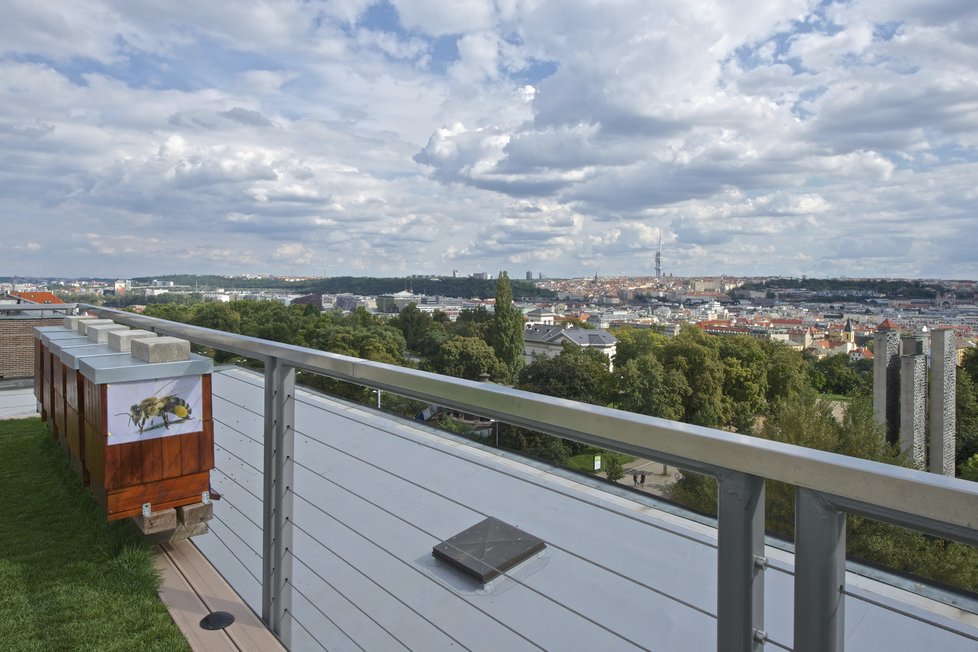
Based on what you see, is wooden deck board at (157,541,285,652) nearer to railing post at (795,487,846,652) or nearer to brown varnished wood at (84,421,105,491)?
brown varnished wood at (84,421,105,491)

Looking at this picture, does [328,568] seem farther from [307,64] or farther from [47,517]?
[307,64]

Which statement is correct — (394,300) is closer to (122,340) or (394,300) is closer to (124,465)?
(122,340)

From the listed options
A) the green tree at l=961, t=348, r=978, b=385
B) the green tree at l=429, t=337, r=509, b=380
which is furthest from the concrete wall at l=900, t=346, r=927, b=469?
the green tree at l=429, t=337, r=509, b=380

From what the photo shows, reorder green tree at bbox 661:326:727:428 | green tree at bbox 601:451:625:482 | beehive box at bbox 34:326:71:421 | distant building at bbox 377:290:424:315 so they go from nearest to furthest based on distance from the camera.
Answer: beehive box at bbox 34:326:71:421 → green tree at bbox 601:451:625:482 → green tree at bbox 661:326:727:428 → distant building at bbox 377:290:424:315

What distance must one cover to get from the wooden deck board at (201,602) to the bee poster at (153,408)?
18.4 inches

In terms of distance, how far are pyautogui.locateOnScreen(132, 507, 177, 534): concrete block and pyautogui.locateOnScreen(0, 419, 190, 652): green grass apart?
0.27ft

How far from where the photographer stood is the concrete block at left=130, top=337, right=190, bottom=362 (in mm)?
2355

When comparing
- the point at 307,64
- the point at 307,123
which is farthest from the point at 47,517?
the point at 307,123

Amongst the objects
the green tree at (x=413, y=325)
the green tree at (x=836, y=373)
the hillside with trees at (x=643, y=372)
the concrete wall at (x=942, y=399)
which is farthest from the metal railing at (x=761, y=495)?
the green tree at (x=836, y=373)

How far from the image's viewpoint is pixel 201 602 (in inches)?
80.3

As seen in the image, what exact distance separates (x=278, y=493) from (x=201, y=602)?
542mm

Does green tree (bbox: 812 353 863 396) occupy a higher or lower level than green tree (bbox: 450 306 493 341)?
lower

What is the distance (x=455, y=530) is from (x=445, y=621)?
49cm

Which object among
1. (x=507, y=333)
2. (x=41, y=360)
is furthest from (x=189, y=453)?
(x=507, y=333)
